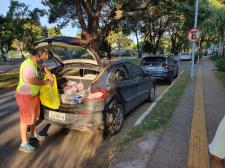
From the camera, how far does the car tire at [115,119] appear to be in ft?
17.2

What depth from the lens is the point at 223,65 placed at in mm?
16875

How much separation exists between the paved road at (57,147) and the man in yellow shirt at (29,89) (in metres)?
0.28

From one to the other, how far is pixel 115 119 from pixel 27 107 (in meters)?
1.80

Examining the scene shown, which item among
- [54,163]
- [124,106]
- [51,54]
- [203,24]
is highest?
[203,24]

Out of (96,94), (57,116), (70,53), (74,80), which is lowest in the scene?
(57,116)

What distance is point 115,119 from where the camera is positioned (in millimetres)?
5449

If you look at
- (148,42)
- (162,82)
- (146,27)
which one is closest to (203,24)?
(146,27)

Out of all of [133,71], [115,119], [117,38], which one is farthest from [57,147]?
[117,38]

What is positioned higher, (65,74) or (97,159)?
(65,74)

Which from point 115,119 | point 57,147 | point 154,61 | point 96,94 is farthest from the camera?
point 154,61

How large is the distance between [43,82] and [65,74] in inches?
64.7

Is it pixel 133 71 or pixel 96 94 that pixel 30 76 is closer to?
pixel 96 94

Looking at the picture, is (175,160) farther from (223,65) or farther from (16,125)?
(223,65)

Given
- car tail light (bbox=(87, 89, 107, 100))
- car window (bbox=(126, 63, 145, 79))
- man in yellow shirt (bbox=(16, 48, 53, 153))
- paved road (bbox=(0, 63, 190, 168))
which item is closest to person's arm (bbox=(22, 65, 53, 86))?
man in yellow shirt (bbox=(16, 48, 53, 153))
